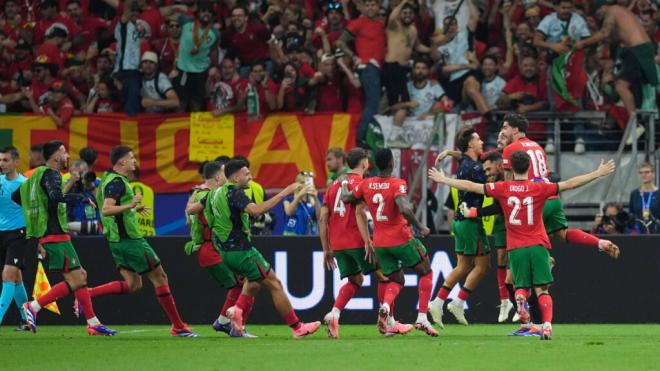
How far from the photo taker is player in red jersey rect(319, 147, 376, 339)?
49.8 feet

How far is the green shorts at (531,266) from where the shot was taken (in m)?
13.8

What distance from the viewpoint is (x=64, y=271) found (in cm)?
1581

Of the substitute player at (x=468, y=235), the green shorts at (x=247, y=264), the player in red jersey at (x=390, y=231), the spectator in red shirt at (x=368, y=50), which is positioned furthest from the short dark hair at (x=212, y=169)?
the spectator in red shirt at (x=368, y=50)

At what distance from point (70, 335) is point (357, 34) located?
8.53 meters

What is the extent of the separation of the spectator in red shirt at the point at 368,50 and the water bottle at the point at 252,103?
169cm

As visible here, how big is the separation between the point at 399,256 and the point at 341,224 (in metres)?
0.87

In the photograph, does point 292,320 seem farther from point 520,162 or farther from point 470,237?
point 520,162

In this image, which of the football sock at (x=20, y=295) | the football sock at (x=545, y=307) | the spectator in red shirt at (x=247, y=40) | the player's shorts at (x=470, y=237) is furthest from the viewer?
the spectator in red shirt at (x=247, y=40)

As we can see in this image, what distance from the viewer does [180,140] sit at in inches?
902

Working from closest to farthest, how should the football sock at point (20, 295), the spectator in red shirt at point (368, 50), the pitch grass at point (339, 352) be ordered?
the pitch grass at point (339, 352), the football sock at point (20, 295), the spectator in red shirt at point (368, 50)

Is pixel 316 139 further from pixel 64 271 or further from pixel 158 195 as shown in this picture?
pixel 64 271

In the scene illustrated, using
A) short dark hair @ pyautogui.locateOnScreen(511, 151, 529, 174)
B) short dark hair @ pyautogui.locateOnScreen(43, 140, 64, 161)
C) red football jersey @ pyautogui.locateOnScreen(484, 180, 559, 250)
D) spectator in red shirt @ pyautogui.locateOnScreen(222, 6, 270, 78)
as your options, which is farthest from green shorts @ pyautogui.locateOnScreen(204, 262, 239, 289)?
spectator in red shirt @ pyautogui.locateOnScreen(222, 6, 270, 78)

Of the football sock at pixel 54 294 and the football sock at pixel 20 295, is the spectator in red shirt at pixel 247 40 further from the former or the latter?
the football sock at pixel 54 294

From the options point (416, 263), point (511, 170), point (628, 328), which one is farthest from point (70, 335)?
point (628, 328)
